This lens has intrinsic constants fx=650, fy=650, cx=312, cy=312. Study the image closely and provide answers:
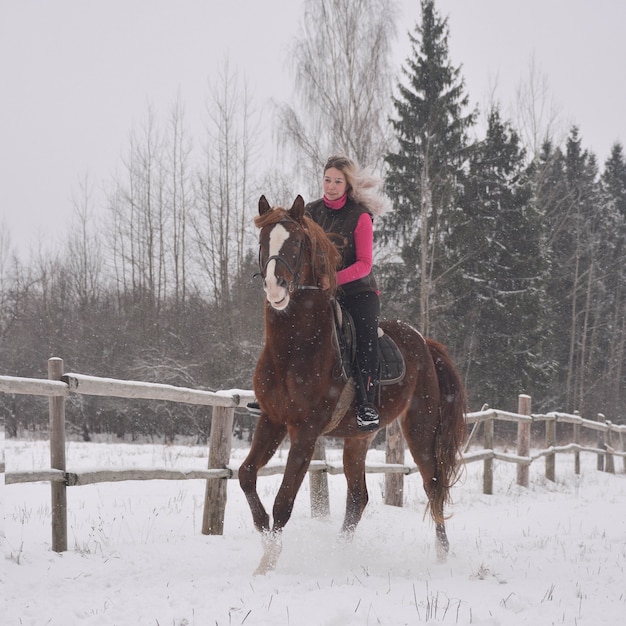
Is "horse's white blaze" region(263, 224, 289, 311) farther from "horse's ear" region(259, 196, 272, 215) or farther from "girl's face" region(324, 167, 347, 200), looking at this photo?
"girl's face" region(324, 167, 347, 200)

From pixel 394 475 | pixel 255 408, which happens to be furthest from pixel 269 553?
pixel 394 475

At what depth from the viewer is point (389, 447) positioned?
336 inches

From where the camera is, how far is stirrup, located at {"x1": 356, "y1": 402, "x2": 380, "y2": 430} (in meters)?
4.78

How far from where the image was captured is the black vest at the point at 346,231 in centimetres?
495

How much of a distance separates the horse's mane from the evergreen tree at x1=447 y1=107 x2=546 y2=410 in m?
20.6

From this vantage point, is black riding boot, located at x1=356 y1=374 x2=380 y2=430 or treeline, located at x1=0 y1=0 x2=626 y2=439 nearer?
black riding boot, located at x1=356 y1=374 x2=380 y2=430

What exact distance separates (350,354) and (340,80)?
16.3 m

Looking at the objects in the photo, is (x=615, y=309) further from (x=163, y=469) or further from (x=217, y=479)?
(x=163, y=469)

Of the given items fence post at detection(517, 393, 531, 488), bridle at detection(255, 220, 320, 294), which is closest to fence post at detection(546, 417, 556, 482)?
fence post at detection(517, 393, 531, 488)

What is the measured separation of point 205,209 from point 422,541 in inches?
815

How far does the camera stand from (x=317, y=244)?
14.6 feet

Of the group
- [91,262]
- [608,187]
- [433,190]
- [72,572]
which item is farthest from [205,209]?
[608,187]

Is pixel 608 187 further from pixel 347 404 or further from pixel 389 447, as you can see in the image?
pixel 347 404

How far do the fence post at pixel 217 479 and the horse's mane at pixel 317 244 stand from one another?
1700 mm
